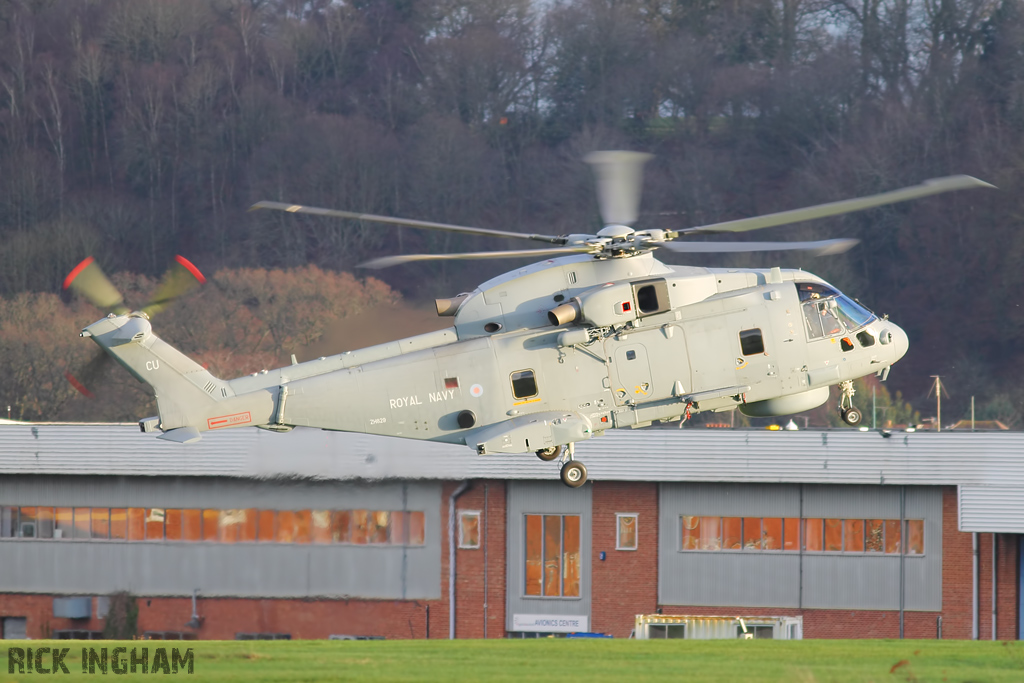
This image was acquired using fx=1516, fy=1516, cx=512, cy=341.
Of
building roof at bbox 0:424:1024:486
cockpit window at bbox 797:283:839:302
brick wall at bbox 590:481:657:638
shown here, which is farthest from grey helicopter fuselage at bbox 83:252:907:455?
brick wall at bbox 590:481:657:638

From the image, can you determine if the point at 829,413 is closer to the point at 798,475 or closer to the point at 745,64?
the point at 798,475

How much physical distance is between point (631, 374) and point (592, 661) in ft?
20.4

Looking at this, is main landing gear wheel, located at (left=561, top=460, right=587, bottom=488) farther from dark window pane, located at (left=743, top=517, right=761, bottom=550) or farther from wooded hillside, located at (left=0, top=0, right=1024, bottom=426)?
wooded hillside, located at (left=0, top=0, right=1024, bottom=426)

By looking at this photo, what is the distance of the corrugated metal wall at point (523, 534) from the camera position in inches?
2062

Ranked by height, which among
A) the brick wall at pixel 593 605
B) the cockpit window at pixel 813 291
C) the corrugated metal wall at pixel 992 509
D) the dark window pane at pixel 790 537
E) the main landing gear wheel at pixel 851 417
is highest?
the cockpit window at pixel 813 291

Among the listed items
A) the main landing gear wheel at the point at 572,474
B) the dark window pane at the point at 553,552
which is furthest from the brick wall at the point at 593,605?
the main landing gear wheel at the point at 572,474

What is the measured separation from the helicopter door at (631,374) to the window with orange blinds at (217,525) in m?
19.6

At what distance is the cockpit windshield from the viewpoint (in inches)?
1235

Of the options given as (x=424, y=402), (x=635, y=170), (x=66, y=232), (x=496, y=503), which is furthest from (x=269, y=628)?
(x=66, y=232)

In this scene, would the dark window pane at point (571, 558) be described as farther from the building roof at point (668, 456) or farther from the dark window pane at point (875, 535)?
the dark window pane at point (875, 535)

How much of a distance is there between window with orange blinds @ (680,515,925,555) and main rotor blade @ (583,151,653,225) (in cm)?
2366

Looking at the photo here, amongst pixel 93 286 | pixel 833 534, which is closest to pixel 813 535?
pixel 833 534

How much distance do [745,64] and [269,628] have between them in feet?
384

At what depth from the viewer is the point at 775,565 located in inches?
2044
